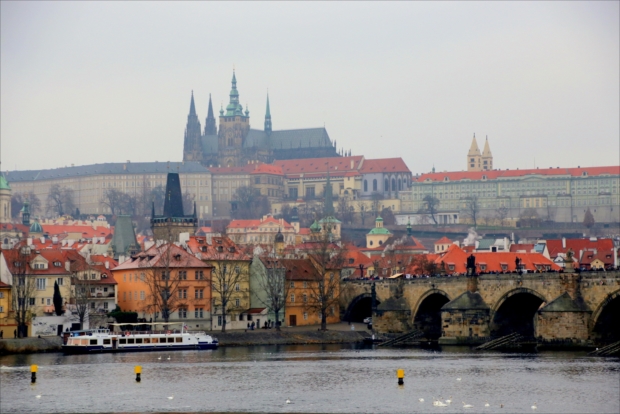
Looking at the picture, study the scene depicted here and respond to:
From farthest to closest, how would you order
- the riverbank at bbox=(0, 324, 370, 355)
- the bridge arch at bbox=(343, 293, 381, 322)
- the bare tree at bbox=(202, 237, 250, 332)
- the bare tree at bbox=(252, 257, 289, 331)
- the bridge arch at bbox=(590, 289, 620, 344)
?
1. the bridge arch at bbox=(343, 293, 381, 322)
2. the bare tree at bbox=(252, 257, 289, 331)
3. the bare tree at bbox=(202, 237, 250, 332)
4. the riverbank at bbox=(0, 324, 370, 355)
5. the bridge arch at bbox=(590, 289, 620, 344)

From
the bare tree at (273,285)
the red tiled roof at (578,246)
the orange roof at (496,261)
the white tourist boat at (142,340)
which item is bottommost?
the white tourist boat at (142,340)

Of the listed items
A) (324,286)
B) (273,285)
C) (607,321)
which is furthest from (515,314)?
(273,285)

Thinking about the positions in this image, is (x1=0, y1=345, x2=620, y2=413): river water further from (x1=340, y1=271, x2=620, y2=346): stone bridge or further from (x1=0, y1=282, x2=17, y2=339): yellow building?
(x1=0, y1=282, x2=17, y2=339): yellow building

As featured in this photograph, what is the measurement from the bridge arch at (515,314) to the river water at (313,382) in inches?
177

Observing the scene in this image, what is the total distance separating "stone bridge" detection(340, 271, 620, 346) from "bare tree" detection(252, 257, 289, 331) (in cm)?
578

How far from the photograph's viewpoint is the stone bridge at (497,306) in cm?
7744

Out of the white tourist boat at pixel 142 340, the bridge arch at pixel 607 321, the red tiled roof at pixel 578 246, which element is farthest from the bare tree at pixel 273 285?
the red tiled roof at pixel 578 246

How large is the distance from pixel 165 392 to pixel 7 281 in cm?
2869

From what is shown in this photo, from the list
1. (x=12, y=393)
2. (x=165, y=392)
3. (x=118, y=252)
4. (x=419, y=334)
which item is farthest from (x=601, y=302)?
(x=118, y=252)

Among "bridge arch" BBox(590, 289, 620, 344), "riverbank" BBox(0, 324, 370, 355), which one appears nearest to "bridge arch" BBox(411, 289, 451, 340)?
"riverbank" BBox(0, 324, 370, 355)

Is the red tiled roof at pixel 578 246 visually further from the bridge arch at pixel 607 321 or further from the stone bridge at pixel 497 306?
the bridge arch at pixel 607 321

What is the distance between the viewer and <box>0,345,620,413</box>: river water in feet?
191

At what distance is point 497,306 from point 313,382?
21.2 metres

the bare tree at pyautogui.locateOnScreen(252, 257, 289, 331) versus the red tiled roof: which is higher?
the red tiled roof
